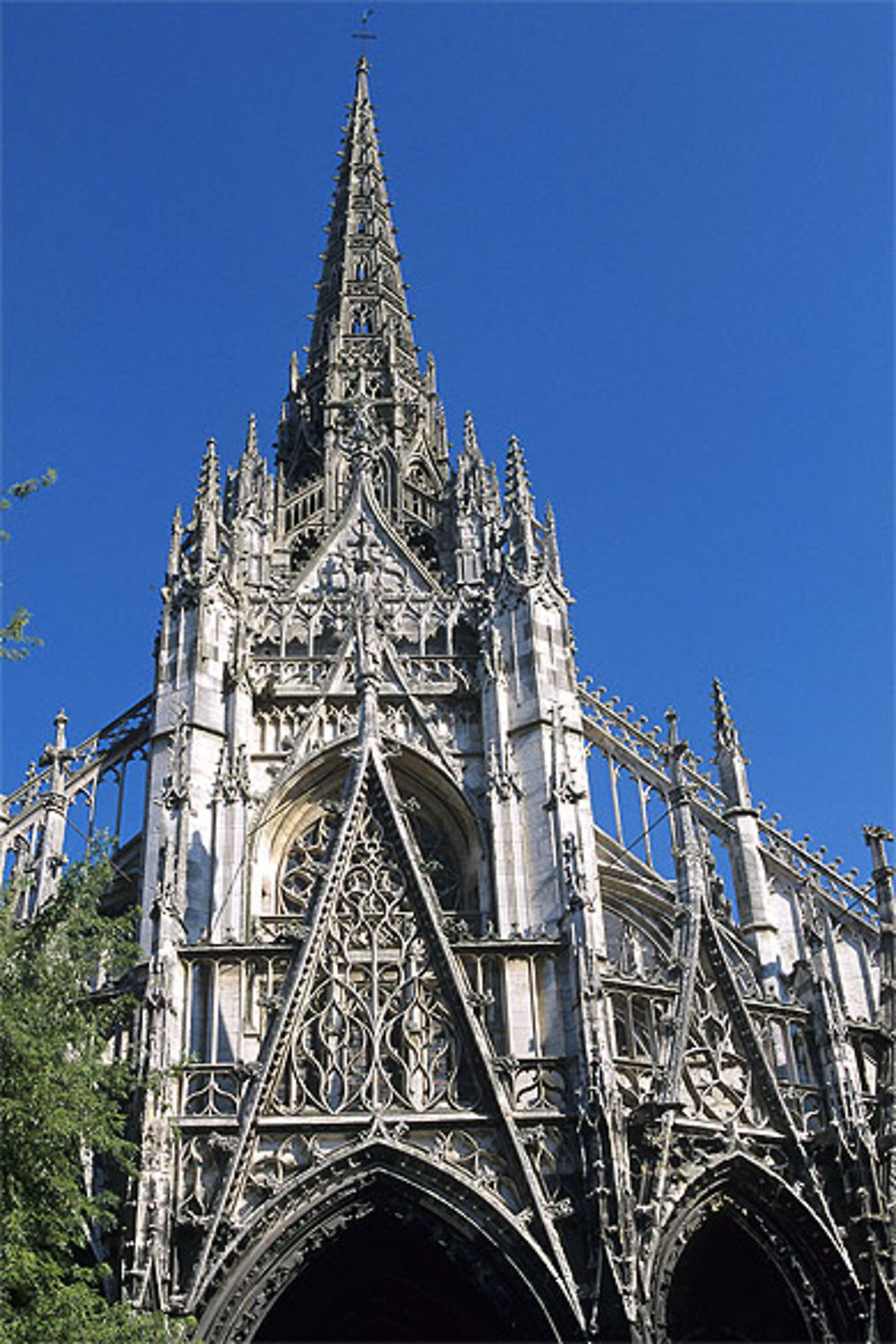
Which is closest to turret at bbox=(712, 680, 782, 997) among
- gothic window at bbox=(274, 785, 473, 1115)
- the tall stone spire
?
gothic window at bbox=(274, 785, 473, 1115)

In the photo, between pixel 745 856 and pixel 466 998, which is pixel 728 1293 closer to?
pixel 466 998

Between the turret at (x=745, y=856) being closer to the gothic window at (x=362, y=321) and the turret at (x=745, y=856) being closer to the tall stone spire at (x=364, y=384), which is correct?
the tall stone spire at (x=364, y=384)

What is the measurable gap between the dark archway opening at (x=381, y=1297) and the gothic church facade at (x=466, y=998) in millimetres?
42

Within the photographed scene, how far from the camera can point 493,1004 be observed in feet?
56.0

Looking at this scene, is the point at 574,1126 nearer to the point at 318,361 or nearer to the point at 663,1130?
the point at 663,1130

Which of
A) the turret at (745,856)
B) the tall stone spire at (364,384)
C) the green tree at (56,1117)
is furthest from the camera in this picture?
the tall stone spire at (364,384)

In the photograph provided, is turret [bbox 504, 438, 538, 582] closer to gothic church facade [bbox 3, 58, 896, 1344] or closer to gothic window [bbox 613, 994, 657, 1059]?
gothic church facade [bbox 3, 58, 896, 1344]

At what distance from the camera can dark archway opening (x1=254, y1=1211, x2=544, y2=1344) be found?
52.3 ft

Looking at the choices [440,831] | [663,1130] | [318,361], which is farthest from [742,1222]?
[318,361]

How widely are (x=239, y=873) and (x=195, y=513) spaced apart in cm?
690

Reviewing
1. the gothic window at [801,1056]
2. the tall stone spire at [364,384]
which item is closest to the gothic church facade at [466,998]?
the gothic window at [801,1056]

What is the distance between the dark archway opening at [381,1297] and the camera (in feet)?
52.3

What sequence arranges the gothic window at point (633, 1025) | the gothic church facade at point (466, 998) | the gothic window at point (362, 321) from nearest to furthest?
1. the gothic church facade at point (466, 998)
2. the gothic window at point (633, 1025)
3. the gothic window at point (362, 321)

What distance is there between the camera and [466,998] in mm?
16719
